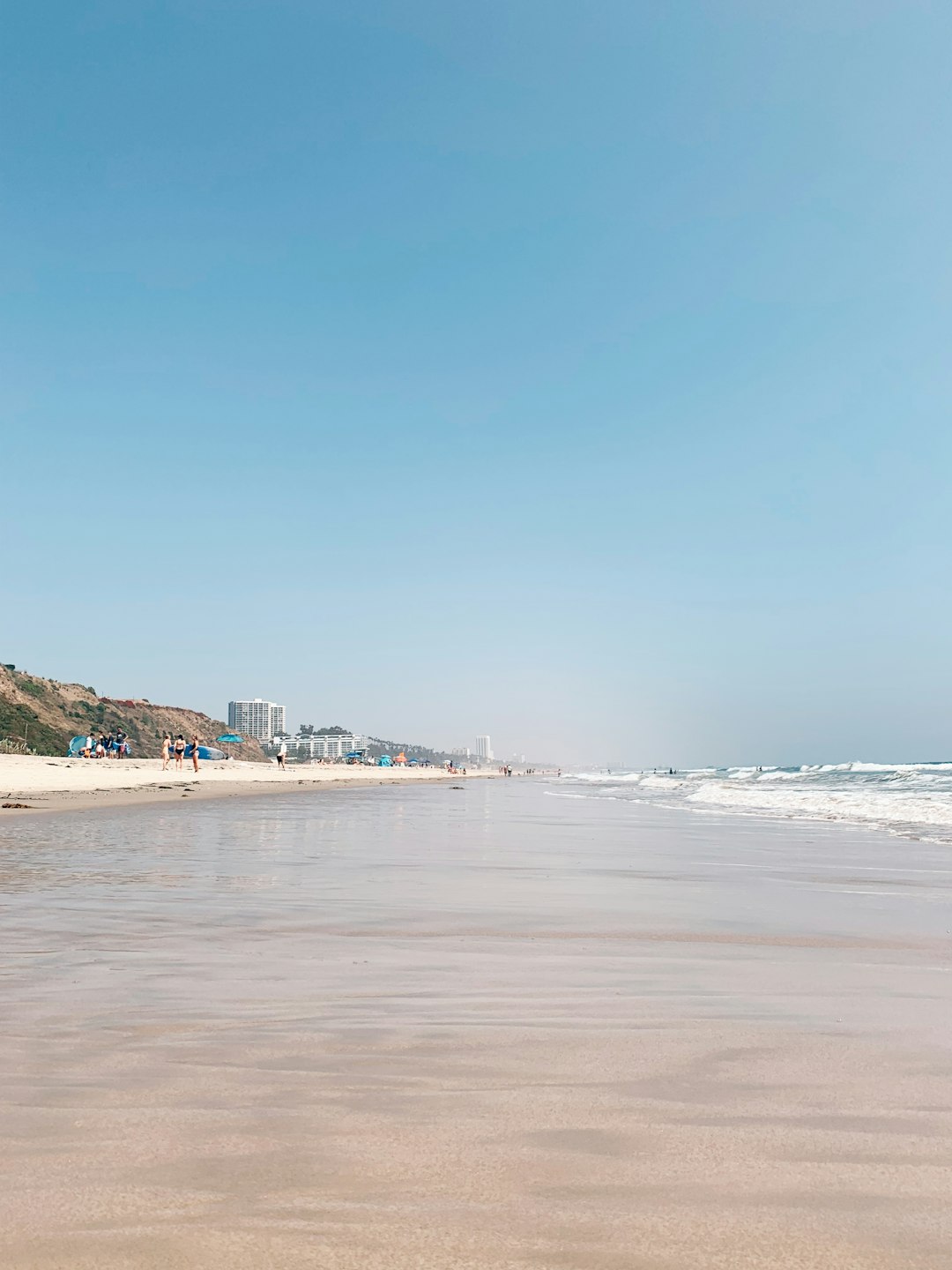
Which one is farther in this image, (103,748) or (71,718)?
(71,718)

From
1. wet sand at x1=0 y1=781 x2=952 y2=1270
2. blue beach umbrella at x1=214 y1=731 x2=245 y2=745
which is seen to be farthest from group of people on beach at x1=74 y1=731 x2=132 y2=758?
wet sand at x1=0 y1=781 x2=952 y2=1270

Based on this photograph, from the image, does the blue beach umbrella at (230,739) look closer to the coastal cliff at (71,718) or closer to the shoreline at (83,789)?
the coastal cliff at (71,718)

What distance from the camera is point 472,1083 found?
255 centimetres

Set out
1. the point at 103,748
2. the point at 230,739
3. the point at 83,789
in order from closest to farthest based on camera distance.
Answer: the point at 83,789 < the point at 103,748 < the point at 230,739

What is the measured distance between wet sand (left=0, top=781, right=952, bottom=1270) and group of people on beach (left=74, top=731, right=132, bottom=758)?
51.9 metres

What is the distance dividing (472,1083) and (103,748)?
5663 centimetres

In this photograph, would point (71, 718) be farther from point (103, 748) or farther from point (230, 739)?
point (103, 748)

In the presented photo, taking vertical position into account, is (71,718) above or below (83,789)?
above

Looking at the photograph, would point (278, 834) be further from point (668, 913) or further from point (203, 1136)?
point (203, 1136)

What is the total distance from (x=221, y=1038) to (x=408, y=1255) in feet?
5.15

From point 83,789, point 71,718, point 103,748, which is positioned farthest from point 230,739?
point 83,789

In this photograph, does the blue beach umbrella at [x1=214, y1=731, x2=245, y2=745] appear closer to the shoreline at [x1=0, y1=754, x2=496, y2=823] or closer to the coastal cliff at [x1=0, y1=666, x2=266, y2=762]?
the coastal cliff at [x1=0, y1=666, x2=266, y2=762]

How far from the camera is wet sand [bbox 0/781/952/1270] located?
1.69 m

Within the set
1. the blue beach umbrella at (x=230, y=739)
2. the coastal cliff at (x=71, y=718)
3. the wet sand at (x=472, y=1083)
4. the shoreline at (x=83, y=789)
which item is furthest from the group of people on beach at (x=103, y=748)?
the wet sand at (x=472, y=1083)
